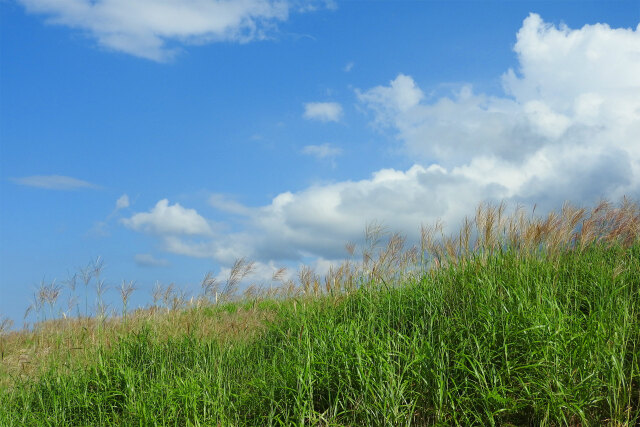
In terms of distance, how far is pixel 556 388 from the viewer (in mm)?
3287

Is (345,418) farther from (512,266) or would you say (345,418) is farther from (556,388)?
(512,266)

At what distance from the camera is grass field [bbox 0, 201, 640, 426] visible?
130 inches

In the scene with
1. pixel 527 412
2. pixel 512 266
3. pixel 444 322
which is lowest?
pixel 527 412

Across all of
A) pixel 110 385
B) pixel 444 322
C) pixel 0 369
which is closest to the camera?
pixel 444 322

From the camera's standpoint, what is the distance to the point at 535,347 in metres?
3.47

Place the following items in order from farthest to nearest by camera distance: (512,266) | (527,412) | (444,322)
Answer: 1. (512,266)
2. (444,322)
3. (527,412)

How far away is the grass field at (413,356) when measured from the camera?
330 centimetres

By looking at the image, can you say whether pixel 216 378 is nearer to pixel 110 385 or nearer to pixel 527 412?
pixel 110 385

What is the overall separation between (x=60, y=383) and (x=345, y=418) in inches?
118

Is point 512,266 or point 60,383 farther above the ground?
point 512,266

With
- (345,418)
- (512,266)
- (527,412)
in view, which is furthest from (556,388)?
(512,266)

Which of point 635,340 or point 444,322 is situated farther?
point 444,322

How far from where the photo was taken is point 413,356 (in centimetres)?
377

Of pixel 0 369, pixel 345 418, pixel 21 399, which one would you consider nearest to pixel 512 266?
pixel 345 418
